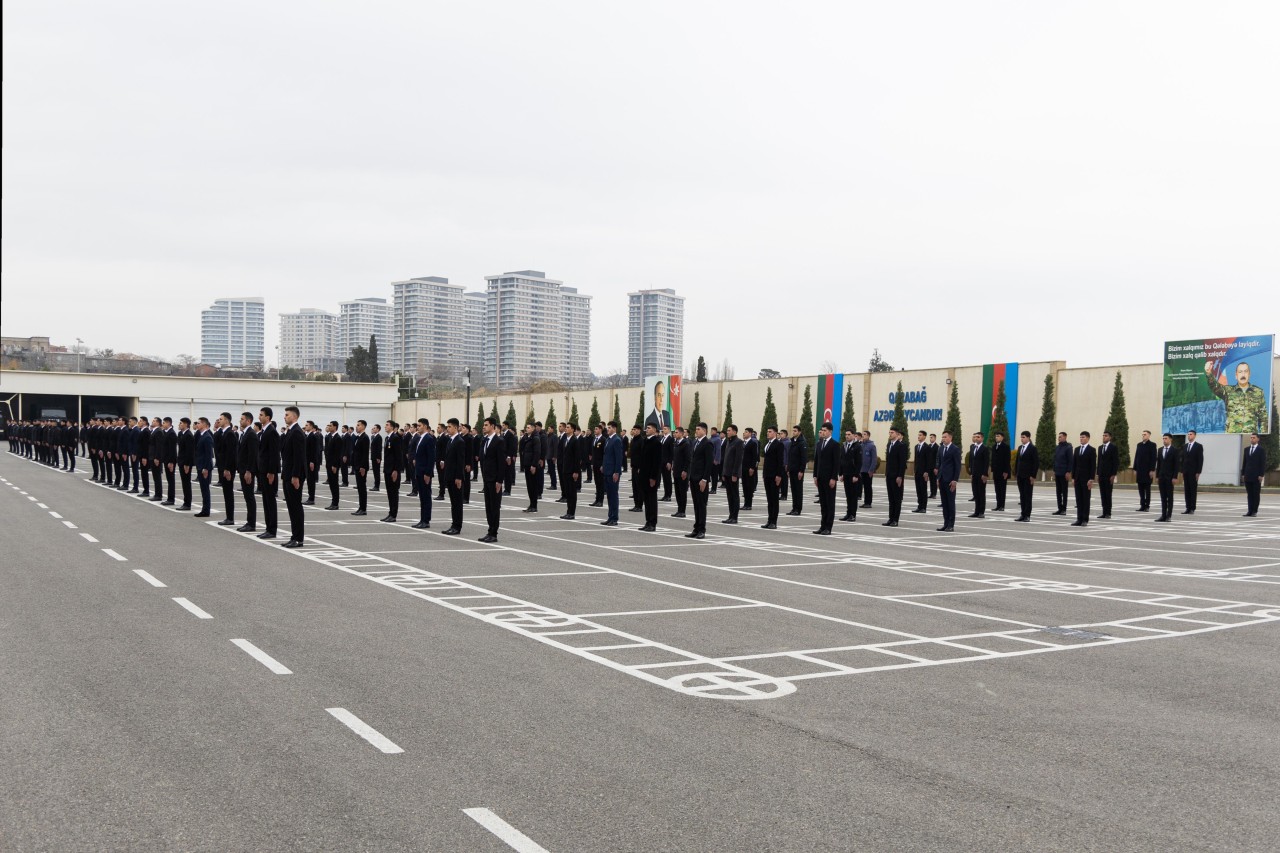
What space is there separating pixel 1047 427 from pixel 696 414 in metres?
22.6

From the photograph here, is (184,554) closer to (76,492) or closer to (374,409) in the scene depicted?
(76,492)

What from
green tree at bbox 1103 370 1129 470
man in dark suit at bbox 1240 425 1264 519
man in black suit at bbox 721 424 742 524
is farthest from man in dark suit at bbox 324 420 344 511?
green tree at bbox 1103 370 1129 470

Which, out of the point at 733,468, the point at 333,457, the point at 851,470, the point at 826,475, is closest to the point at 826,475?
the point at 826,475

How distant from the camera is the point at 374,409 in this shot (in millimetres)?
93938

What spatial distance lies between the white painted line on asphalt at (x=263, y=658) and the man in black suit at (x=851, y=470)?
56.8 feet

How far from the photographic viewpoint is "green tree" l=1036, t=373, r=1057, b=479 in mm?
44406

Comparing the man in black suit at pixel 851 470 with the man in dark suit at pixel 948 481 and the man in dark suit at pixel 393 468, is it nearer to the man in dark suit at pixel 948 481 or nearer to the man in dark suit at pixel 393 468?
the man in dark suit at pixel 948 481

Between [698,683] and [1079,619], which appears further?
[1079,619]

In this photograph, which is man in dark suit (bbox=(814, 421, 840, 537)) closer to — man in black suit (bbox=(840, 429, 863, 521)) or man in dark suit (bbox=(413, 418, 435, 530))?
man in black suit (bbox=(840, 429, 863, 521))

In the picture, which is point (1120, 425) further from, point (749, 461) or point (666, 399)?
point (666, 399)

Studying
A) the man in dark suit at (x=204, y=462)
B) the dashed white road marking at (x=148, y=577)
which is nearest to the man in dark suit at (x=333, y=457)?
the man in dark suit at (x=204, y=462)

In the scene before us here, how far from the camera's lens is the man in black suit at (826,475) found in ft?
66.2

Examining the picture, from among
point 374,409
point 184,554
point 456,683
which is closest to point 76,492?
point 184,554

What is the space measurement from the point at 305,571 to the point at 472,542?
4.35 m
